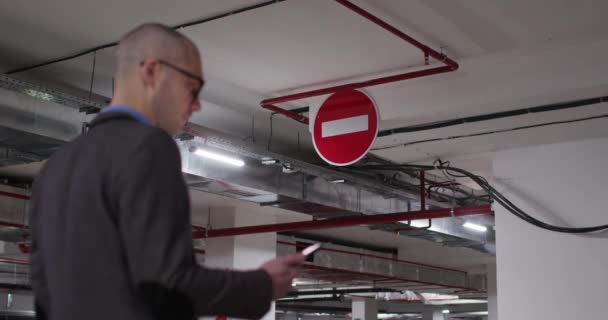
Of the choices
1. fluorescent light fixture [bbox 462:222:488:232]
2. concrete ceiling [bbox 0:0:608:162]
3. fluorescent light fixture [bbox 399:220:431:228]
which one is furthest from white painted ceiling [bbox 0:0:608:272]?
fluorescent light fixture [bbox 462:222:488:232]

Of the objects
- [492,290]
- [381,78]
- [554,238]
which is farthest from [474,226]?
[492,290]

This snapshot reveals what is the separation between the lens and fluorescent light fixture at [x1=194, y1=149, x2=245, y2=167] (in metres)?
6.23

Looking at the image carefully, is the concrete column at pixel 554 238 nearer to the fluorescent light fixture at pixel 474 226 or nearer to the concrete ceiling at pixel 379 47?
the concrete ceiling at pixel 379 47

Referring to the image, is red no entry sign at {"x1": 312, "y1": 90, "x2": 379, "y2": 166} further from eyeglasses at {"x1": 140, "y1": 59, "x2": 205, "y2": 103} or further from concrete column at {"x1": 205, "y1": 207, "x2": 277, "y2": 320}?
concrete column at {"x1": 205, "y1": 207, "x2": 277, "y2": 320}

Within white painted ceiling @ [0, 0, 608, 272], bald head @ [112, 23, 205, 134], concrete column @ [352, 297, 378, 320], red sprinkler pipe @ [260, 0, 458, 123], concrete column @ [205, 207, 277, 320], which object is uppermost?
white painted ceiling @ [0, 0, 608, 272]

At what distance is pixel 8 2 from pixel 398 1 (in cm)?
228

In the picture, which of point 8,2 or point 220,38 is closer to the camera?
point 8,2

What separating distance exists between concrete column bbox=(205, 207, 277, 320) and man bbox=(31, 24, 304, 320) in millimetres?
8495

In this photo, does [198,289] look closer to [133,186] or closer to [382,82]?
[133,186]

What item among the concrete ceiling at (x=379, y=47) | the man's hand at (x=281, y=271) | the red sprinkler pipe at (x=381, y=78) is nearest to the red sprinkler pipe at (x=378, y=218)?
the concrete ceiling at (x=379, y=47)

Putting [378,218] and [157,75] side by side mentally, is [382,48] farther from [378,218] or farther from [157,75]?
[157,75]

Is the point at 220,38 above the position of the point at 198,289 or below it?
above

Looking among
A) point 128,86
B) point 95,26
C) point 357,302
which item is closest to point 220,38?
point 95,26

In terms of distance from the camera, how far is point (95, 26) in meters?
4.89
